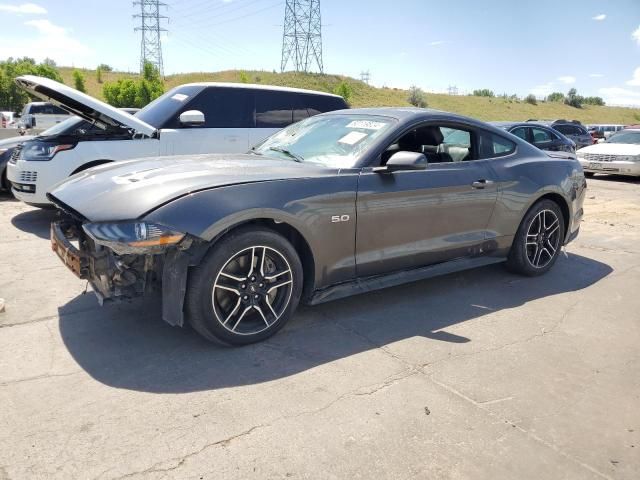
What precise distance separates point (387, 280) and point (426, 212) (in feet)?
2.08

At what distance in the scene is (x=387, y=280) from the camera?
408cm

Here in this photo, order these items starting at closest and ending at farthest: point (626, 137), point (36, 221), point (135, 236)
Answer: point (135, 236) → point (36, 221) → point (626, 137)

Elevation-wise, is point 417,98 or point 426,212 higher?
point 417,98

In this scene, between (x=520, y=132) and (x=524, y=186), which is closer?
(x=524, y=186)

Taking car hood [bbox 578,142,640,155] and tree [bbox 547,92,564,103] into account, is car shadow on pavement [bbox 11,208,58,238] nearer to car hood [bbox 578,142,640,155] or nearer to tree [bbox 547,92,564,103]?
car hood [bbox 578,142,640,155]

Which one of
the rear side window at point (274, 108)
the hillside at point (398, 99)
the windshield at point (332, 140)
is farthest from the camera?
the hillside at point (398, 99)

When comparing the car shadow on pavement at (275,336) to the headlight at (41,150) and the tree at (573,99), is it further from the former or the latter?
the tree at (573,99)

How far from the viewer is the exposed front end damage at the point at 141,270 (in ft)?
10.4

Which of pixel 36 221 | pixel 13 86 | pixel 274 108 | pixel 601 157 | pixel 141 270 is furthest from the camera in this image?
pixel 13 86

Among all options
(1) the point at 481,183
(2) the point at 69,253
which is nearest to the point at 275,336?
(2) the point at 69,253

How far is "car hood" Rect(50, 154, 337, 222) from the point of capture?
10.4ft

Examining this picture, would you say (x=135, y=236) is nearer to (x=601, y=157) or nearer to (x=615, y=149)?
(x=601, y=157)

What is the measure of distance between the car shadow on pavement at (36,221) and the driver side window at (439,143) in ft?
14.6

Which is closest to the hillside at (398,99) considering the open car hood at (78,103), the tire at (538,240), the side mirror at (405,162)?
the open car hood at (78,103)
